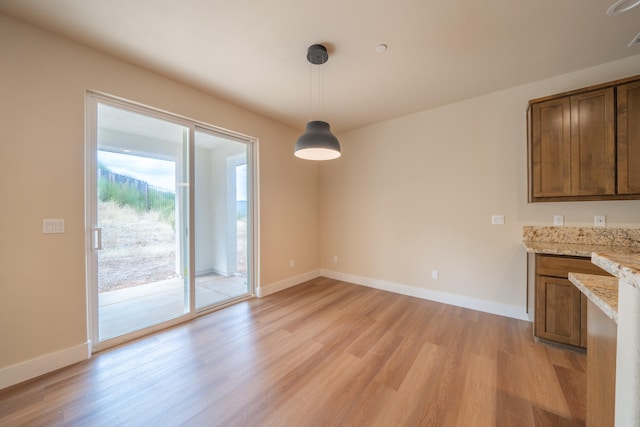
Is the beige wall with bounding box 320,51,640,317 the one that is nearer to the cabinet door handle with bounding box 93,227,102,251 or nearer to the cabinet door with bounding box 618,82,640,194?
the cabinet door with bounding box 618,82,640,194

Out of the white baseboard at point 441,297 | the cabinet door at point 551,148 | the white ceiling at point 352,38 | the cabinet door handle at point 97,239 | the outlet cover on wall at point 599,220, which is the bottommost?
the white baseboard at point 441,297

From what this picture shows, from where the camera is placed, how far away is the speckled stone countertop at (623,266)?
0.62m

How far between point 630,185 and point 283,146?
4.15 m

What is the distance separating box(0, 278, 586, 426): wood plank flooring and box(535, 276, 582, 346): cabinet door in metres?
0.15

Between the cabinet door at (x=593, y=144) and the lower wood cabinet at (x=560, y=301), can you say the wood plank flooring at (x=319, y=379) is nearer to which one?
the lower wood cabinet at (x=560, y=301)

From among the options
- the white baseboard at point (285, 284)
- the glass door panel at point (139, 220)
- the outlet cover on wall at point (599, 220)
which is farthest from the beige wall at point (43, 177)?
the outlet cover on wall at point (599, 220)

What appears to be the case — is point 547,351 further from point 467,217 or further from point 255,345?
point 255,345

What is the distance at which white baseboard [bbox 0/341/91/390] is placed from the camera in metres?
1.85

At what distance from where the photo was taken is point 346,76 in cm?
275

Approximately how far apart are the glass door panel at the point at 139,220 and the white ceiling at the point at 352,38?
74 centimetres

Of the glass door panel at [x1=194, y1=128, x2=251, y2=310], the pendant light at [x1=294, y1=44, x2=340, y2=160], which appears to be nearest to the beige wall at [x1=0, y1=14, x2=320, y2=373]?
the glass door panel at [x1=194, y1=128, x2=251, y2=310]

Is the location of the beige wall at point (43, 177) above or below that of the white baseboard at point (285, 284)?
above

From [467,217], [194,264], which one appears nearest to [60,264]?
[194,264]

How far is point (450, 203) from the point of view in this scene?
3439 millimetres
